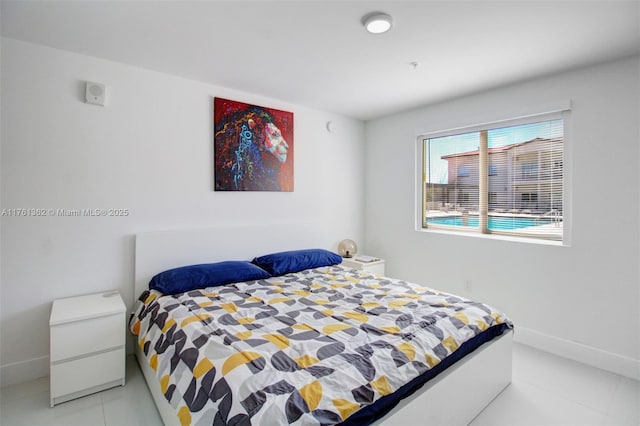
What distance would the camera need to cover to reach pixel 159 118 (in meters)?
2.76

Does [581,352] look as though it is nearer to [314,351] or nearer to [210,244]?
[314,351]

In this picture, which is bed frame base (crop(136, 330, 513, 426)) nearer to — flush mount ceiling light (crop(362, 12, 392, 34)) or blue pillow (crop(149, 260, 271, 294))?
blue pillow (crop(149, 260, 271, 294))

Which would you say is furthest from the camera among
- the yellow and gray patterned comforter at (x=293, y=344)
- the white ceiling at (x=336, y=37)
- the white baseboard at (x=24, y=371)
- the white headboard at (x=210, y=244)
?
the white headboard at (x=210, y=244)

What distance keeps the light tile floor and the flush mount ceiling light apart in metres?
2.42

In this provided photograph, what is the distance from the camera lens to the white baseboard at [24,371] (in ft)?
7.15

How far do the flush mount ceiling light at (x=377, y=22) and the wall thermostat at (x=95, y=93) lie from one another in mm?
2000

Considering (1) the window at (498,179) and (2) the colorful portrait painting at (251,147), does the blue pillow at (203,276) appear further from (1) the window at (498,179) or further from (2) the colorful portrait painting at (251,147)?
(1) the window at (498,179)

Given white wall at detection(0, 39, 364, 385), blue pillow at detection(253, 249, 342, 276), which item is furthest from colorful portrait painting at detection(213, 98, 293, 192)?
blue pillow at detection(253, 249, 342, 276)

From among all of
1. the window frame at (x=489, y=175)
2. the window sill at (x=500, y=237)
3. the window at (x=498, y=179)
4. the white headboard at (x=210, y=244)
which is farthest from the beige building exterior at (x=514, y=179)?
the white headboard at (x=210, y=244)

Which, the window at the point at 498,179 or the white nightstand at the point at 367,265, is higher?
the window at the point at 498,179

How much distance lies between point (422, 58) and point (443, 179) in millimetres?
1646

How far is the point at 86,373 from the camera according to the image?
2070 millimetres

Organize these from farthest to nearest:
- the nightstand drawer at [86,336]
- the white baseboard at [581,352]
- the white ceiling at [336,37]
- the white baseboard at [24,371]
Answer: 1. the white baseboard at [581,352]
2. the white baseboard at [24,371]
3. the nightstand drawer at [86,336]
4. the white ceiling at [336,37]

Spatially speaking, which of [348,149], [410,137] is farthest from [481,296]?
[348,149]
